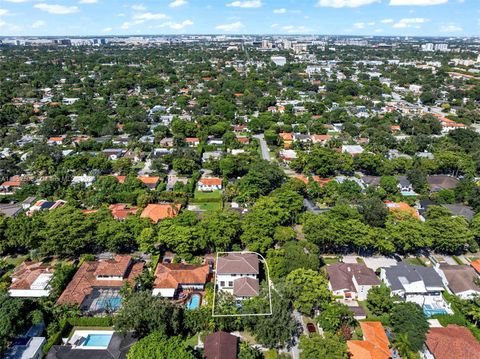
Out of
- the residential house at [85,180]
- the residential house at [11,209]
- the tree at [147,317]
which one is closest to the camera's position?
the tree at [147,317]

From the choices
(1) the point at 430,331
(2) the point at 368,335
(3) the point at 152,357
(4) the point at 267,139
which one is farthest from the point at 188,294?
(4) the point at 267,139

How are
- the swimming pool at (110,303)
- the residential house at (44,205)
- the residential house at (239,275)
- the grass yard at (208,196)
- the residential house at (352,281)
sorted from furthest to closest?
the grass yard at (208,196) → the residential house at (44,205) → the residential house at (352,281) → the residential house at (239,275) → the swimming pool at (110,303)

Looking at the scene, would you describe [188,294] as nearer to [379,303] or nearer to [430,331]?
[379,303]

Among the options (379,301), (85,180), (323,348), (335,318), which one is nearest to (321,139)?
(85,180)

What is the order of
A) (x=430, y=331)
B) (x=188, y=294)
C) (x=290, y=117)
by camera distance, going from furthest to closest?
(x=290, y=117), (x=188, y=294), (x=430, y=331)

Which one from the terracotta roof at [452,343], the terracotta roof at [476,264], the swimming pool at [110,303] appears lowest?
the swimming pool at [110,303]

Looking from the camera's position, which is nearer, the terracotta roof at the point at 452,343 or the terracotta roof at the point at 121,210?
the terracotta roof at the point at 452,343

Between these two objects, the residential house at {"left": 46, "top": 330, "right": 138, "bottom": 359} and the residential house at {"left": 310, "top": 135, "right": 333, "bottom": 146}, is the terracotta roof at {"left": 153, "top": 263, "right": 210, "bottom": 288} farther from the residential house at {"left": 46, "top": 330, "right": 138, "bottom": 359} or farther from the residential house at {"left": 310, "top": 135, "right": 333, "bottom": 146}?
the residential house at {"left": 310, "top": 135, "right": 333, "bottom": 146}

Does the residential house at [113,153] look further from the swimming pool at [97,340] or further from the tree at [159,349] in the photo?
the tree at [159,349]

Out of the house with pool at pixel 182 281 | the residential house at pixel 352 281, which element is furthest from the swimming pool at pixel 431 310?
the house with pool at pixel 182 281
